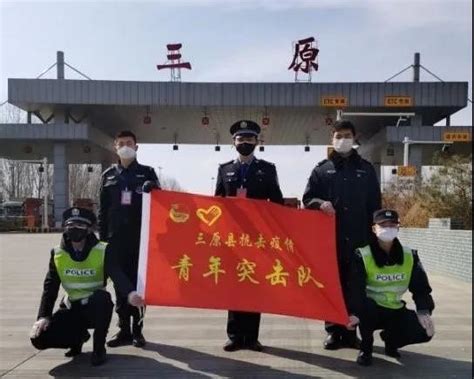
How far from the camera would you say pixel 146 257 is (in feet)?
16.2

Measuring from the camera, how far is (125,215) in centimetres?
554

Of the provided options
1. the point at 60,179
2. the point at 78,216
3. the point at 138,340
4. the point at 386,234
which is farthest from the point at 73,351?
the point at 60,179

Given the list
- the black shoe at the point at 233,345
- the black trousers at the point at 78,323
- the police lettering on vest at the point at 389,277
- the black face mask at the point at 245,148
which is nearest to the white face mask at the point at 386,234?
the police lettering on vest at the point at 389,277

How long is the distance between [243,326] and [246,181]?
1332mm

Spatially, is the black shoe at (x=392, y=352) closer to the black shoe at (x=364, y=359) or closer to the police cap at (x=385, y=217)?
the black shoe at (x=364, y=359)

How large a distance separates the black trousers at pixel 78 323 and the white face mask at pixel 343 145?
2386 millimetres

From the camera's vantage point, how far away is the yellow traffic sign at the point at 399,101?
24.5 m

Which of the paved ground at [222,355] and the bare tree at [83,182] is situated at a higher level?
the bare tree at [83,182]

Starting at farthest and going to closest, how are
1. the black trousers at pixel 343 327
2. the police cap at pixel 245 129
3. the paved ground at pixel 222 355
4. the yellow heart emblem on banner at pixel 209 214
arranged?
1. the police cap at pixel 245 129
2. the black trousers at pixel 343 327
3. the yellow heart emblem on banner at pixel 209 214
4. the paved ground at pixel 222 355

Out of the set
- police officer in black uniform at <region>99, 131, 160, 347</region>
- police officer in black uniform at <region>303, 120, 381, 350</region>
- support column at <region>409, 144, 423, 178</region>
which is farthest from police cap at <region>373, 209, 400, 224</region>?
support column at <region>409, 144, 423, 178</region>

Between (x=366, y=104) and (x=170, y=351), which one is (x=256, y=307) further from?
(x=366, y=104)

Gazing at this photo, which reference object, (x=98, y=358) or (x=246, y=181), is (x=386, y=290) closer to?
(x=246, y=181)

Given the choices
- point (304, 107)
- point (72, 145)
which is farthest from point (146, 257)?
point (72, 145)

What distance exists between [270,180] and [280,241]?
2.09ft
